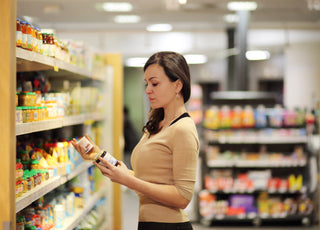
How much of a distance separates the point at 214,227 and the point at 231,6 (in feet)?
13.1

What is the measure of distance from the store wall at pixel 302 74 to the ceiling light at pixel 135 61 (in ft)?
15.0

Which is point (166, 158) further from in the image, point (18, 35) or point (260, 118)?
point (260, 118)

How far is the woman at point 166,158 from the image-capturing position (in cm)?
201

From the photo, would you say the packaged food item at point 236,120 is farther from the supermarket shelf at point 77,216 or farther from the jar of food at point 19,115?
the jar of food at point 19,115

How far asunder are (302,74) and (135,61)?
5.54 meters

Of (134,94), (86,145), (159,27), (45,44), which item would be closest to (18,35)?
(45,44)

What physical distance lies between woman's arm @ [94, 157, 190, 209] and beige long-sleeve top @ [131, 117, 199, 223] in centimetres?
4

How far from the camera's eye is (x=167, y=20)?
31.0 feet

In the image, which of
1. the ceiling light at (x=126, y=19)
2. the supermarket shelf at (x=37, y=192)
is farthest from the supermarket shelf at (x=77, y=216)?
the ceiling light at (x=126, y=19)

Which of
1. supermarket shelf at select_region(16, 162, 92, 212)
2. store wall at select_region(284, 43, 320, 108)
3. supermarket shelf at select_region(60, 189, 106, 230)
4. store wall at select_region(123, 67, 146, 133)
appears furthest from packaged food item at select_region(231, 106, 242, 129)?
store wall at select_region(123, 67, 146, 133)

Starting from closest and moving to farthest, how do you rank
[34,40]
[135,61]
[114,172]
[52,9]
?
1. [114,172]
2. [34,40]
3. [52,9]
4. [135,61]

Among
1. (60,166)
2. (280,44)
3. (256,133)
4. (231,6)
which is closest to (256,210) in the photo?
(256,133)

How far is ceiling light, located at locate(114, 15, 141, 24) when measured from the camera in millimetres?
8963

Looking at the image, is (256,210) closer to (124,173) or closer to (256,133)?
(256,133)
